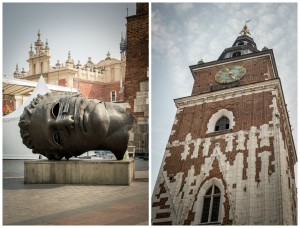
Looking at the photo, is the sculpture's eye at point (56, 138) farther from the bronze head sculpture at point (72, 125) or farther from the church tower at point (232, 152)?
the church tower at point (232, 152)

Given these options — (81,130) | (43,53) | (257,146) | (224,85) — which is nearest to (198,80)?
(224,85)

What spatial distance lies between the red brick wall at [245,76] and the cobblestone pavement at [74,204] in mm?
5824

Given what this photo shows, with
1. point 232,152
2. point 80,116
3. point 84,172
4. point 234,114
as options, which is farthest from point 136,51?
point 234,114

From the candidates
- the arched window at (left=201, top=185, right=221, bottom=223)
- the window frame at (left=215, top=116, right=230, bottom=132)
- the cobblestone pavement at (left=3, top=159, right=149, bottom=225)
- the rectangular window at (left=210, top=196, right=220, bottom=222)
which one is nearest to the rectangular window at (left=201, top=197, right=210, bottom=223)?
the arched window at (left=201, top=185, right=221, bottom=223)

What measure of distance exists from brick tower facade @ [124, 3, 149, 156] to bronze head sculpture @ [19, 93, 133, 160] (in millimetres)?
874

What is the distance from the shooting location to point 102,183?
5863 mm

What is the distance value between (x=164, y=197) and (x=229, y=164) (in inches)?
73.4

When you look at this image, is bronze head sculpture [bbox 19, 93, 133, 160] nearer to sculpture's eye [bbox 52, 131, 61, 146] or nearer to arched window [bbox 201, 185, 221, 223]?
sculpture's eye [bbox 52, 131, 61, 146]

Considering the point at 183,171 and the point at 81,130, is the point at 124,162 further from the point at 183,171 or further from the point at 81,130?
the point at 183,171

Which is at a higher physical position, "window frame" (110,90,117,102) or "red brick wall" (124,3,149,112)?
"red brick wall" (124,3,149,112)

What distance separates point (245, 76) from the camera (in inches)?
427

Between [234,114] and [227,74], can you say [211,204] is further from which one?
[227,74]

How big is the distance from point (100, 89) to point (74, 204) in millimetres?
4768

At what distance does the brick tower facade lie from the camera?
7.20m
